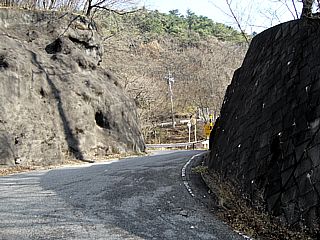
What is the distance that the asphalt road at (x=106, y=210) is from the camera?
5848mm

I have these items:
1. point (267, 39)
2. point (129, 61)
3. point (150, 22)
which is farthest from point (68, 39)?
point (150, 22)

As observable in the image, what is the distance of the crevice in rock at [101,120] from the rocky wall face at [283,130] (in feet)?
42.5

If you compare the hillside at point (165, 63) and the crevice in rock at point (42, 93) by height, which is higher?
the hillside at point (165, 63)

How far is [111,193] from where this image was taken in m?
8.88

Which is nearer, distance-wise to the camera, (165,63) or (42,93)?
(42,93)

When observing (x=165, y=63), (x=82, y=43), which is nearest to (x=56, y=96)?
(x=82, y=43)

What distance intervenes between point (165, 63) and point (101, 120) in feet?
143

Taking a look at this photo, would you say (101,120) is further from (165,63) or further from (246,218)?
(165,63)

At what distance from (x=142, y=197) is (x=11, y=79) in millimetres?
11848

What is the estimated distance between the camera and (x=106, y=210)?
23.8 ft

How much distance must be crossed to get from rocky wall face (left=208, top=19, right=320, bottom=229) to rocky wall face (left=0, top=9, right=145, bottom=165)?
997 centimetres

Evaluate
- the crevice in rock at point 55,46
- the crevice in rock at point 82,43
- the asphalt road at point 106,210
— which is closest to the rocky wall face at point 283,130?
the asphalt road at point 106,210

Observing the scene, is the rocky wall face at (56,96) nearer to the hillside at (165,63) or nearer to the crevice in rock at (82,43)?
the crevice in rock at (82,43)

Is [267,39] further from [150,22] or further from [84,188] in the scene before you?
[150,22]
